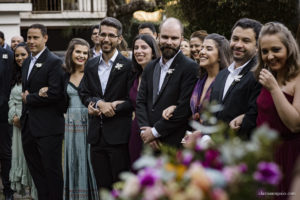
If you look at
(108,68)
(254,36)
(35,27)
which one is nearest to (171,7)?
(35,27)

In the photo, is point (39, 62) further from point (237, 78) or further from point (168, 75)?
point (237, 78)

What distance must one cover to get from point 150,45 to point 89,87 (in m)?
0.91

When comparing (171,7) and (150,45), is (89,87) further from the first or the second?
(171,7)

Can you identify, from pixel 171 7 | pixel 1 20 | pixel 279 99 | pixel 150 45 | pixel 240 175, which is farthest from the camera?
pixel 1 20

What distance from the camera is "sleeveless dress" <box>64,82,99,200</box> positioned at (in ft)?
25.3

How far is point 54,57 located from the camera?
814 centimetres

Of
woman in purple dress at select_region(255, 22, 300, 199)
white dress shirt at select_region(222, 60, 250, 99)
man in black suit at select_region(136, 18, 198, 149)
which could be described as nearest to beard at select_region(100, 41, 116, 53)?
man in black suit at select_region(136, 18, 198, 149)

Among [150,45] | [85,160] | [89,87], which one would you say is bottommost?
[85,160]

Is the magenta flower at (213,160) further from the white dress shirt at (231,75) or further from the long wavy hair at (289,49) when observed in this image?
the white dress shirt at (231,75)

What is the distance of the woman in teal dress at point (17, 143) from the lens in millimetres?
8711

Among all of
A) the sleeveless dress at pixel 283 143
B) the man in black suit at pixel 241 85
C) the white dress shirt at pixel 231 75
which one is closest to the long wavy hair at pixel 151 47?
the man in black suit at pixel 241 85

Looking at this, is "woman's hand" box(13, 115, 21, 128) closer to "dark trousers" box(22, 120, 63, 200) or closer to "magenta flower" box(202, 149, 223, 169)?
"dark trousers" box(22, 120, 63, 200)

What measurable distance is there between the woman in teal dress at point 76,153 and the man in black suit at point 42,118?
0.24m

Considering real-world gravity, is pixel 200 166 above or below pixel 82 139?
above
